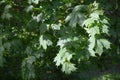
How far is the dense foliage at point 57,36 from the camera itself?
4000 mm

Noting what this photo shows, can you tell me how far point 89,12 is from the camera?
13.8ft

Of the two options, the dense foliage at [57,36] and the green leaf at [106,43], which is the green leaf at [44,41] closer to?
the dense foliage at [57,36]

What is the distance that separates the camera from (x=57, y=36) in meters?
4.57

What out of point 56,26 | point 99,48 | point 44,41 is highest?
point 56,26

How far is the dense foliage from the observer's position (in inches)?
157

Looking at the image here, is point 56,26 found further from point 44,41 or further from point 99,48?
point 99,48

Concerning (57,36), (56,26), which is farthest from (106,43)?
(57,36)

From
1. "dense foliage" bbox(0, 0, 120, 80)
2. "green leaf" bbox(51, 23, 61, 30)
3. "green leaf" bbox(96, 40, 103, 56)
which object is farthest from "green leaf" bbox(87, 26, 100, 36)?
"green leaf" bbox(51, 23, 61, 30)

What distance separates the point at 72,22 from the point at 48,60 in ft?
4.01

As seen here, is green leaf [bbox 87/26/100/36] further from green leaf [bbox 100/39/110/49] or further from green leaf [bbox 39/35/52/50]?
green leaf [bbox 39/35/52/50]

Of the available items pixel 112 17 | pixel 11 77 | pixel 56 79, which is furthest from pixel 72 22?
pixel 11 77

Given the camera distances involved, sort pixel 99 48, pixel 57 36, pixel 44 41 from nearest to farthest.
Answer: pixel 99 48, pixel 44 41, pixel 57 36

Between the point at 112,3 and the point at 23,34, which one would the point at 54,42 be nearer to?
the point at 23,34

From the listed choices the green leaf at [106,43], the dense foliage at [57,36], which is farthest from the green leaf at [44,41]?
the green leaf at [106,43]
